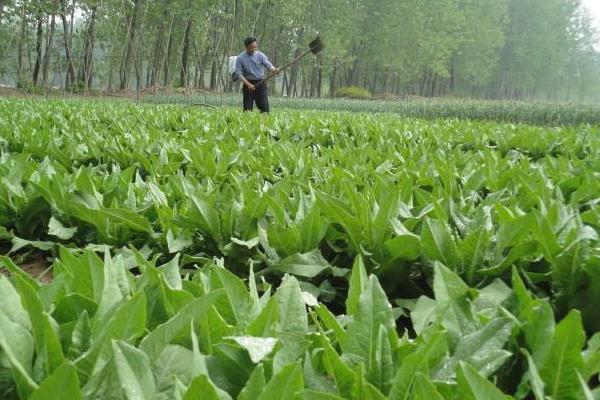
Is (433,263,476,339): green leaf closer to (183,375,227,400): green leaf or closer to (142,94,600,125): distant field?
(183,375,227,400): green leaf

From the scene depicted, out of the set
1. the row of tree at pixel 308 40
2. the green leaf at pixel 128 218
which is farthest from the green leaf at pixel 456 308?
the row of tree at pixel 308 40

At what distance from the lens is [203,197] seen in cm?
199

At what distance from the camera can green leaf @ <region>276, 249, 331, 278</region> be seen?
1586 mm

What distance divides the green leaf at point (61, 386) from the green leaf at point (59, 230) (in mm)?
1394

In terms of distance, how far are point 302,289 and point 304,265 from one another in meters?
0.07

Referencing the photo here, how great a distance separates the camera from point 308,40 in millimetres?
40875

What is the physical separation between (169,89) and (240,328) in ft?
101

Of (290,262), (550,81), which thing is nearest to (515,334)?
(290,262)

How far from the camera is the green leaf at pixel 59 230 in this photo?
1996mm

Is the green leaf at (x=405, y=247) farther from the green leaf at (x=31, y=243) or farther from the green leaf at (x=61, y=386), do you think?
the green leaf at (x=31, y=243)

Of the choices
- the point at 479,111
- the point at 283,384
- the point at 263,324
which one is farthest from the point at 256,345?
the point at 479,111

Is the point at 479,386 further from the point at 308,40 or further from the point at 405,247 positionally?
the point at 308,40

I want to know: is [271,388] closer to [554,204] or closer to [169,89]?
[554,204]

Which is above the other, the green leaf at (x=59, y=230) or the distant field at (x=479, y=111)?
the distant field at (x=479, y=111)
